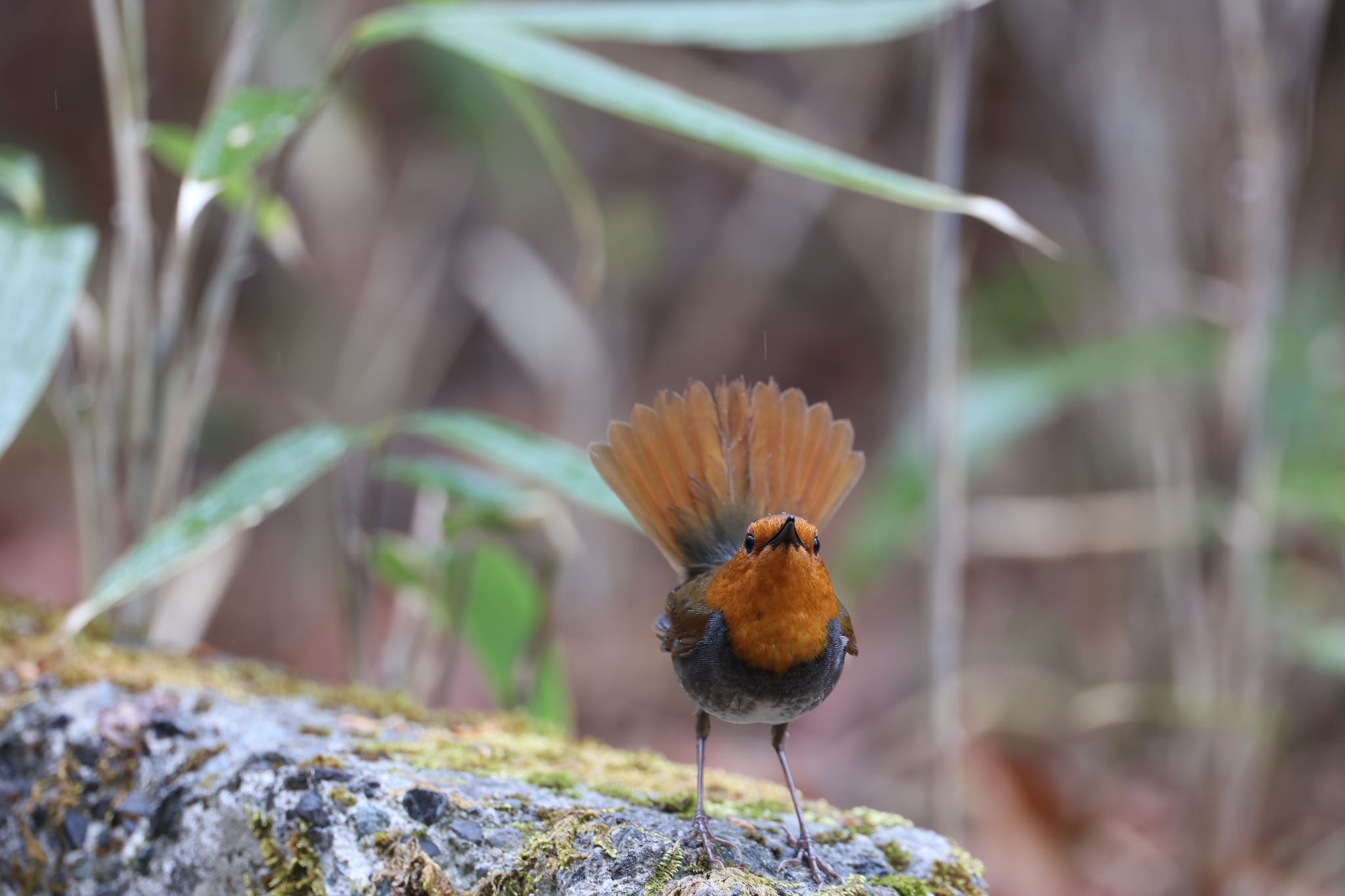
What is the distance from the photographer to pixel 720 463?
159cm

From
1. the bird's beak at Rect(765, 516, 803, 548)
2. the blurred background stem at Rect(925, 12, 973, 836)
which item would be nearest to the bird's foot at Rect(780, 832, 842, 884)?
the bird's beak at Rect(765, 516, 803, 548)

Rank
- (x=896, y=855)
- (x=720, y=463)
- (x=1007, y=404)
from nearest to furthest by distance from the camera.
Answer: (x=896, y=855) → (x=720, y=463) → (x=1007, y=404)

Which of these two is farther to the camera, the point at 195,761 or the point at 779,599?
the point at 195,761

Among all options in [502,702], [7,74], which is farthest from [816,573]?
[7,74]

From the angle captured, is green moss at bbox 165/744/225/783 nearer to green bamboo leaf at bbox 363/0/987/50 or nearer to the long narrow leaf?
green bamboo leaf at bbox 363/0/987/50

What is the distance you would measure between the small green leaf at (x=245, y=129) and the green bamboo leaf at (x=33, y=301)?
0.28 metres

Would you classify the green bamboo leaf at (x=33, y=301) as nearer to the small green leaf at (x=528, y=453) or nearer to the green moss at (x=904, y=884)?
the small green leaf at (x=528, y=453)

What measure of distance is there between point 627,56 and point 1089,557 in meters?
3.33

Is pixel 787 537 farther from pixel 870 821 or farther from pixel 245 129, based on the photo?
pixel 245 129

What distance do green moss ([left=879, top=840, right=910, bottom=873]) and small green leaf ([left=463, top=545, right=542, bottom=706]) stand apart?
46.7 inches

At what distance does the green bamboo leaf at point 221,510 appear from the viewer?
1.62m

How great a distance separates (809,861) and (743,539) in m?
0.47

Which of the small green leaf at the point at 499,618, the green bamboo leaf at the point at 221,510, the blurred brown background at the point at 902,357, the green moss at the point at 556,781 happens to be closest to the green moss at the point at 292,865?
the green moss at the point at 556,781


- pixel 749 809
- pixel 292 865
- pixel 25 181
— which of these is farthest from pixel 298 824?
pixel 25 181
